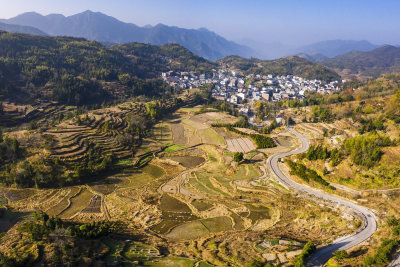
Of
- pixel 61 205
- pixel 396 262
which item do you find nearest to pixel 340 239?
pixel 396 262

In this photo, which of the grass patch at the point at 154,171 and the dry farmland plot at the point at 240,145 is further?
the dry farmland plot at the point at 240,145

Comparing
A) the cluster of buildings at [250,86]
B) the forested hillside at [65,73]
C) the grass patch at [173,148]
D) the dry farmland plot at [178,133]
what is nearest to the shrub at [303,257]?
→ the grass patch at [173,148]

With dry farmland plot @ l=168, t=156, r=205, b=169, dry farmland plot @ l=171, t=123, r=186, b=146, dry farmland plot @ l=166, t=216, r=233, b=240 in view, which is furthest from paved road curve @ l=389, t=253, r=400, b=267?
dry farmland plot @ l=171, t=123, r=186, b=146

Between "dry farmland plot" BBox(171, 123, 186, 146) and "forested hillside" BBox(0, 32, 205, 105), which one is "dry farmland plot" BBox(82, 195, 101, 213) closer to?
"dry farmland plot" BBox(171, 123, 186, 146)

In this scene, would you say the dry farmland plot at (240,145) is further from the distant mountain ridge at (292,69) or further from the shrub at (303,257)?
the distant mountain ridge at (292,69)

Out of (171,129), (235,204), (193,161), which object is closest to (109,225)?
(235,204)

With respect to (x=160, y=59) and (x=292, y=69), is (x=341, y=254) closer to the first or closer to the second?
(x=160, y=59)
